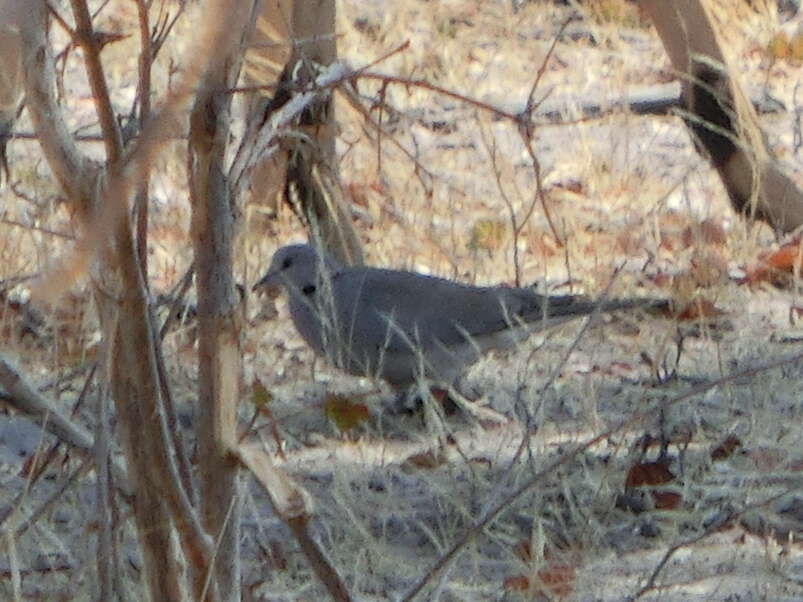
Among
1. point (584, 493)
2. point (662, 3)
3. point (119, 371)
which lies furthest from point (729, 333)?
point (119, 371)

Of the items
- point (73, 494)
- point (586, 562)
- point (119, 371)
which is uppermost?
point (119, 371)

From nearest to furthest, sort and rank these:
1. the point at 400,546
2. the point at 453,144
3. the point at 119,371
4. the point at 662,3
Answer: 1. the point at 119,371
2. the point at 400,546
3. the point at 662,3
4. the point at 453,144

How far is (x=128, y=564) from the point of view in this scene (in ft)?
9.72

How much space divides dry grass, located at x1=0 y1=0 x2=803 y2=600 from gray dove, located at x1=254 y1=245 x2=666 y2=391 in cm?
14

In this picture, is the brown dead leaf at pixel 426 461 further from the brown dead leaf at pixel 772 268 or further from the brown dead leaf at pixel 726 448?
the brown dead leaf at pixel 772 268

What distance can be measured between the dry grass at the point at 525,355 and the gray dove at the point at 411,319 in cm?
14

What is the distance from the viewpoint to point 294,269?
4668mm

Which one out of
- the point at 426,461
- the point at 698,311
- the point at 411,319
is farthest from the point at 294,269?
the point at 698,311

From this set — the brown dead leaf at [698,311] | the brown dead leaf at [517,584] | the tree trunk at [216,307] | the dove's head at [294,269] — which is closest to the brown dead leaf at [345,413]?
the dove's head at [294,269]

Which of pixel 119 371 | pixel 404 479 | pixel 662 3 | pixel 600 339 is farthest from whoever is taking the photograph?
pixel 662 3

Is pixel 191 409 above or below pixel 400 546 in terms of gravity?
above

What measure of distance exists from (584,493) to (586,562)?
1.22 ft

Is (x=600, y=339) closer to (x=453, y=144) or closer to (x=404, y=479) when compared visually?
(x=404, y=479)

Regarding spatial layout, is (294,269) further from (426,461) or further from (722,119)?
(722,119)
